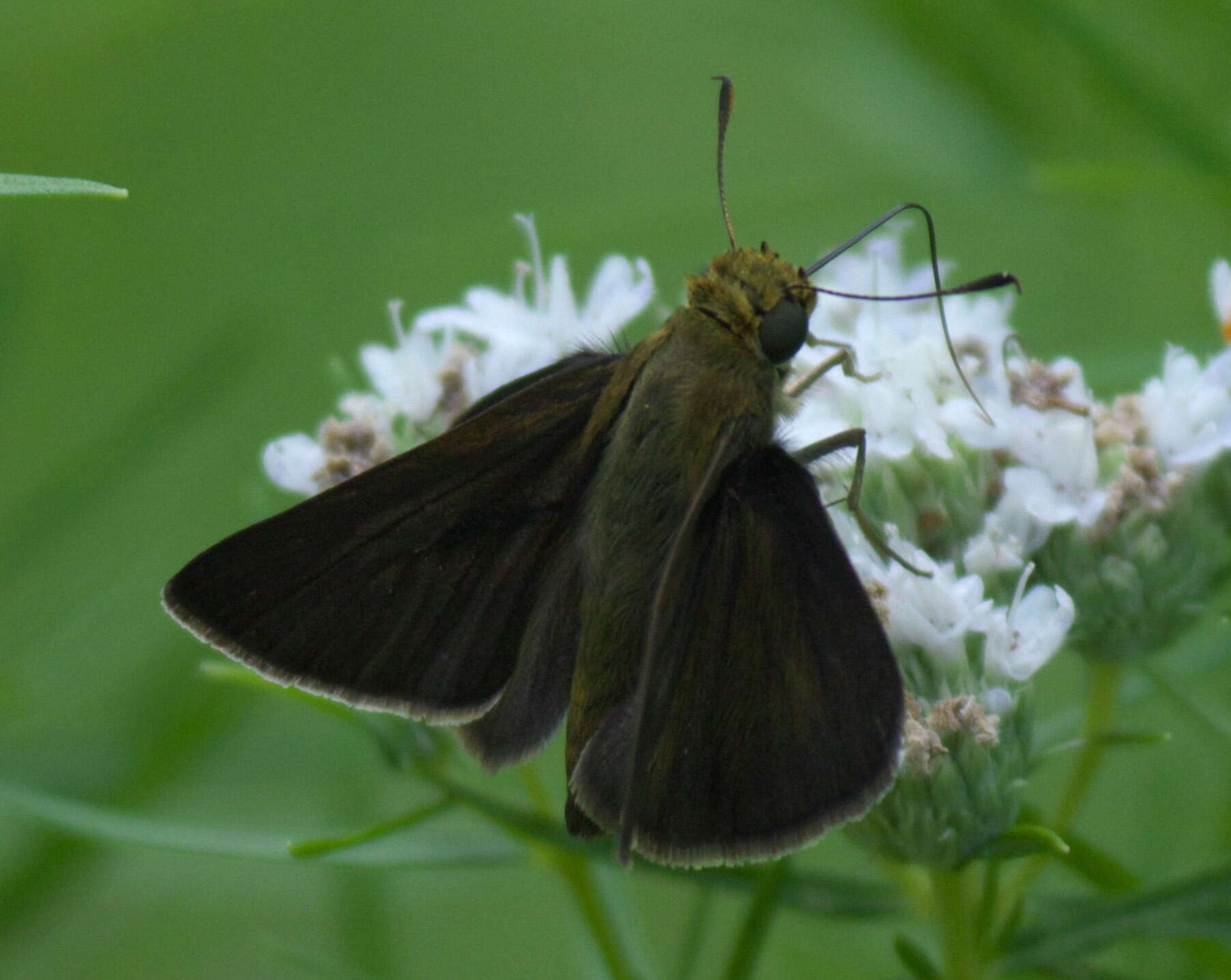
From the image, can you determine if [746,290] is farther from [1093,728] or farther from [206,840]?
[206,840]

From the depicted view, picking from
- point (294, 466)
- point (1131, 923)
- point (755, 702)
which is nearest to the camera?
point (755, 702)

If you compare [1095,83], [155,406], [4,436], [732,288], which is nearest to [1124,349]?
[1095,83]

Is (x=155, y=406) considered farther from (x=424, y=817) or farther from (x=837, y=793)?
(x=837, y=793)

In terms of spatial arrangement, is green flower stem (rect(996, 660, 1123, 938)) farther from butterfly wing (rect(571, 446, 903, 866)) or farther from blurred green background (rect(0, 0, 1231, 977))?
butterfly wing (rect(571, 446, 903, 866))

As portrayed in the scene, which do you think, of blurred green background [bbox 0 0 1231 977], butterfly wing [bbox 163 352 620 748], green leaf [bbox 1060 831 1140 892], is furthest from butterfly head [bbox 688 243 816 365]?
green leaf [bbox 1060 831 1140 892]

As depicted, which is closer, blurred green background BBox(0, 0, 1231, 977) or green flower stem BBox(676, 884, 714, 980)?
green flower stem BBox(676, 884, 714, 980)

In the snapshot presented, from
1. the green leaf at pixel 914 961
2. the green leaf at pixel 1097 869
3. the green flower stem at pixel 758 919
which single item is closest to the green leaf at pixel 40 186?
the green flower stem at pixel 758 919

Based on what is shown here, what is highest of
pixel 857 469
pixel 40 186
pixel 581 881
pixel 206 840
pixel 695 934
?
pixel 40 186

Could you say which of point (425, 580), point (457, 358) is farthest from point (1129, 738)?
point (457, 358)
